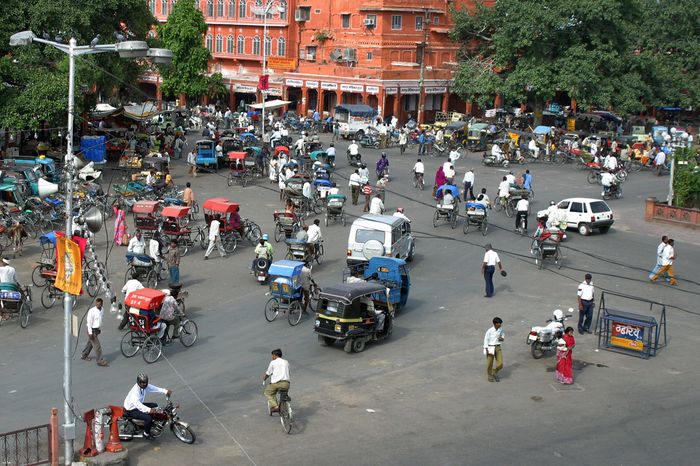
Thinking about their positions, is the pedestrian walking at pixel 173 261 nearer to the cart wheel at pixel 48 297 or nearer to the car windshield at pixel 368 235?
the cart wheel at pixel 48 297

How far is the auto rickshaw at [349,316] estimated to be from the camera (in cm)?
2098

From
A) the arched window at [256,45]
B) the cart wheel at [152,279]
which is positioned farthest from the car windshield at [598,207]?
the arched window at [256,45]

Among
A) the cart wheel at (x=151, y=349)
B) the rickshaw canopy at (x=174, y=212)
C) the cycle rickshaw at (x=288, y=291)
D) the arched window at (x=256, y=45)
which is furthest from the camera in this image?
the arched window at (x=256, y=45)

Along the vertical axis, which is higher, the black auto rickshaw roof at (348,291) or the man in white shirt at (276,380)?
the black auto rickshaw roof at (348,291)

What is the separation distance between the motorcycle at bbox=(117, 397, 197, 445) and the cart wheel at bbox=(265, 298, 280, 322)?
285 inches

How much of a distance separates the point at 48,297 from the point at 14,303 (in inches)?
71.9

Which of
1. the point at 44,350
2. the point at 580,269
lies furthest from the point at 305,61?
the point at 44,350

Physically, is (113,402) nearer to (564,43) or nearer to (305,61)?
(564,43)

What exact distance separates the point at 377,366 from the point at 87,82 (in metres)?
24.7

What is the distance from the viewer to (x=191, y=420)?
17234mm

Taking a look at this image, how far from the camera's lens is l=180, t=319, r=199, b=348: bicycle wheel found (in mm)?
21594

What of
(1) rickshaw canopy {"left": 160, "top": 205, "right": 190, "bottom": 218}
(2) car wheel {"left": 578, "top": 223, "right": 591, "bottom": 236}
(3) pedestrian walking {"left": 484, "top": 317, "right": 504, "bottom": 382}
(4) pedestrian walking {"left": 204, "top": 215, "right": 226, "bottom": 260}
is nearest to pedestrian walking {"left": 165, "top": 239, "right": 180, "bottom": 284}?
(4) pedestrian walking {"left": 204, "top": 215, "right": 226, "bottom": 260}

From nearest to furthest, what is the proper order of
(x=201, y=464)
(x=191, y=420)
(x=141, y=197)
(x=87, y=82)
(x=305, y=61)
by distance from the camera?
1. (x=201, y=464)
2. (x=191, y=420)
3. (x=141, y=197)
4. (x=87, y=82)
5. (x=305, y=61)

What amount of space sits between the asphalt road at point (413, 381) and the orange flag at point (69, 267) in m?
2.85
